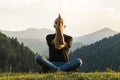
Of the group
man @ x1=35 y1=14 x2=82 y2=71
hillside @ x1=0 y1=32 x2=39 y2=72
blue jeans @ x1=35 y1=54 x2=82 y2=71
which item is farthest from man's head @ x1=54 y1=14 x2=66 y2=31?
hillside @ x1=0 y1=32 x2=39 y2=72

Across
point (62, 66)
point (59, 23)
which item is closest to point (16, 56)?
point (59, 23)

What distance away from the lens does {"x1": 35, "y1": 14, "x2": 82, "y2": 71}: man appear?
53.4ft

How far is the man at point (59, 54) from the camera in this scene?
16.3m

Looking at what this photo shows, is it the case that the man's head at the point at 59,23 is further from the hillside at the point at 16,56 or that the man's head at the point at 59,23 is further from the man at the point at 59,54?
the hillside at the point at 16,56

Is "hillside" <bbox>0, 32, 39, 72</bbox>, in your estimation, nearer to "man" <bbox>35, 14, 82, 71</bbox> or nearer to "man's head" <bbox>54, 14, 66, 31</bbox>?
"man" <bbox>35, 14, 82, 71</bbox>

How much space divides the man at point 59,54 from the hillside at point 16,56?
142094 millimetres

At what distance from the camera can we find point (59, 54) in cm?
1734

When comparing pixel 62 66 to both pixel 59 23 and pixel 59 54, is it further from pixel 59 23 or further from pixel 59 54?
pixel 59 23

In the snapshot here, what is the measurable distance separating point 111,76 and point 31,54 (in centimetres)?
17215

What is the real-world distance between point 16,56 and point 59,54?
161482mm

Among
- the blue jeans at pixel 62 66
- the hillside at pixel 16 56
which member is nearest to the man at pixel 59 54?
the blue jeans at pixel 62 66

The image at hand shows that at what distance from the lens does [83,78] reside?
13406 mm

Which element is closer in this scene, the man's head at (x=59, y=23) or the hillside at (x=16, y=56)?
the man's head at (x=59, y=23)

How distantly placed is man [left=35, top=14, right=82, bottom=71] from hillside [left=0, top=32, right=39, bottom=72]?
142 metres
